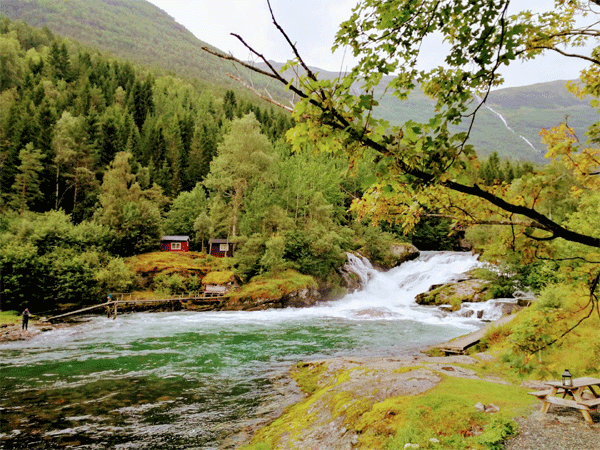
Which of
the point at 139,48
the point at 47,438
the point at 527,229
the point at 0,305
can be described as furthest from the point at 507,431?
the point at 139,48

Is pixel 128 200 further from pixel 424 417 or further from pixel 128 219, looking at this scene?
pixel 424 417

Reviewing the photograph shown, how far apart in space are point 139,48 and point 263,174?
191 metres

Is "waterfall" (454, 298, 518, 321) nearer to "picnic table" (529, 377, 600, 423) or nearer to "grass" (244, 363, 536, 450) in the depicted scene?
"grass" (244, 363, 536, 450)

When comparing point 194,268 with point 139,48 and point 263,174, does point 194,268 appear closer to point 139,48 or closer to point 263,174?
point 263,174

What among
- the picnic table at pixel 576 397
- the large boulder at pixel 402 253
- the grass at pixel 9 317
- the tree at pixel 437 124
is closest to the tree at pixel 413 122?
the tree at pixel 437 124

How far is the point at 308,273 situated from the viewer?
39344 mm

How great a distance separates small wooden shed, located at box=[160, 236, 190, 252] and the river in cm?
1582

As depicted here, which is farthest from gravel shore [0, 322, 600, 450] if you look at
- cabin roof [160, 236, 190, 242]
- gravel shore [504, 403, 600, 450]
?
cabin roof [160, 236, 190, 242]

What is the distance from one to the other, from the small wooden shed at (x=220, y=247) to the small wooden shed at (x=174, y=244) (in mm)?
3038

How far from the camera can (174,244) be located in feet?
147

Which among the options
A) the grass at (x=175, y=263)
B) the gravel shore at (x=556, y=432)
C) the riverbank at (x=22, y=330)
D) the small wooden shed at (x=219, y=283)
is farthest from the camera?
the grass at (x=175, y=263)

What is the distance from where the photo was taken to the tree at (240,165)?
44375 mm

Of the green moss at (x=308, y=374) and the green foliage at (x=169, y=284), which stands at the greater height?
the green moss at (x=308, y=374)

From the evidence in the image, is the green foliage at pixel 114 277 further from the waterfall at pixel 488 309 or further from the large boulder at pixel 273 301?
the waterfall at pixel 488 309
